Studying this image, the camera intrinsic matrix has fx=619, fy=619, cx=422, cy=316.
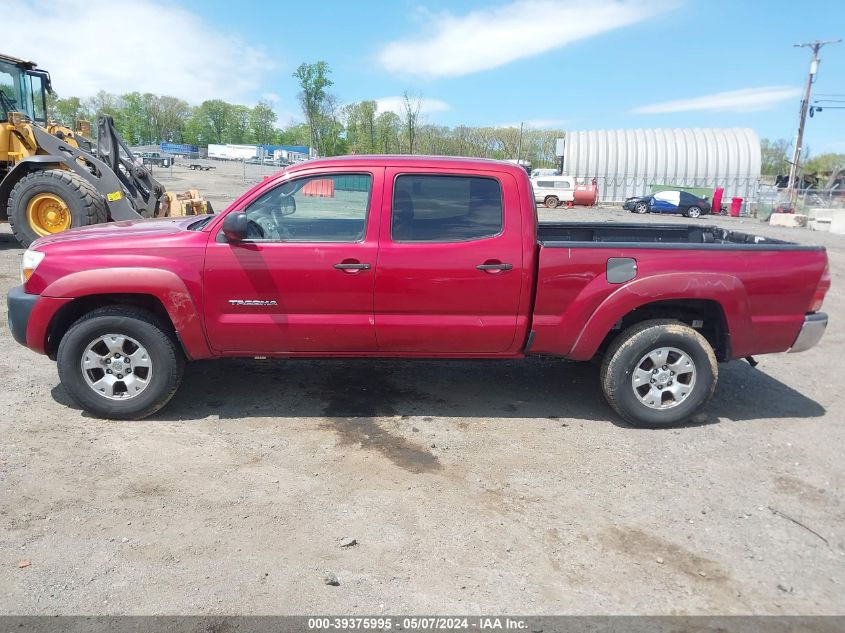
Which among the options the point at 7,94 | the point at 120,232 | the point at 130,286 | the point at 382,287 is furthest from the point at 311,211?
the point at 7,94

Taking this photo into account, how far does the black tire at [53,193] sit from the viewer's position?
10773 millimetres

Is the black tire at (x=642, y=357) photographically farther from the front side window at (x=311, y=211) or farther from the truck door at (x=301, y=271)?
the front side window at (x=311, y=211)

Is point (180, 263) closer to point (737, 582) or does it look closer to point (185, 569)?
point (185, 569)

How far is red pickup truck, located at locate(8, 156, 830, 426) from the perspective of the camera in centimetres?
433

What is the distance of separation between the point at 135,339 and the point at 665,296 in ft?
12.5

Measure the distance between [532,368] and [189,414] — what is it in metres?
3.17

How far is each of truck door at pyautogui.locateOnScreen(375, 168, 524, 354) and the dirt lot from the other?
2.47 ft

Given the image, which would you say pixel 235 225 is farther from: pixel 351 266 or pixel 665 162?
pixel 665 162

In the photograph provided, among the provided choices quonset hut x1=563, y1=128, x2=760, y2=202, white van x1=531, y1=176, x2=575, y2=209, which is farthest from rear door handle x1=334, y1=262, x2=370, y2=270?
quonset hut x1=563, y1=128, x2=760, y2=202

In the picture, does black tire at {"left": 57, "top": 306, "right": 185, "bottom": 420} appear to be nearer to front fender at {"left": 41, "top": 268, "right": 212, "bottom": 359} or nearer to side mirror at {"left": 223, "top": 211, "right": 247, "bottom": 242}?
front fender at {"left": 41, "top": 268, "right": 212, "bottom": 359}

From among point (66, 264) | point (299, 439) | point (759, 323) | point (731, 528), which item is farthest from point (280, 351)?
point (759, 323)

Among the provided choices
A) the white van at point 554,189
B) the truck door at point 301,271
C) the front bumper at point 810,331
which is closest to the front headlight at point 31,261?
the truck door at point 301,271

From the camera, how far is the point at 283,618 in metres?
2.68

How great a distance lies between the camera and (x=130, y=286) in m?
4.29
